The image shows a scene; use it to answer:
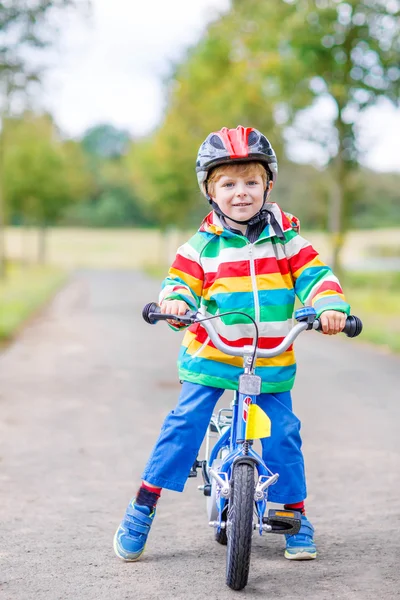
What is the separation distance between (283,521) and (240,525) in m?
0.36

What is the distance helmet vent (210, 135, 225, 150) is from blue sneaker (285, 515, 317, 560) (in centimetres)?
166

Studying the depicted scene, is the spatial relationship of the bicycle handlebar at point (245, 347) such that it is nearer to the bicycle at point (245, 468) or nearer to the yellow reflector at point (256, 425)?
the bicycle at point (245, 468)

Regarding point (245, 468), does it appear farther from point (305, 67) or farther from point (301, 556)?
point (305, 67)

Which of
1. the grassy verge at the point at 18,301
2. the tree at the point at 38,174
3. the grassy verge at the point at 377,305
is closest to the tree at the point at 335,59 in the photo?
the grassy verge at the point at 377,305

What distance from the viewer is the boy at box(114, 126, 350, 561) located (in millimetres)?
3541

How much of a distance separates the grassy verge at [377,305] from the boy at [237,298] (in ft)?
25.4

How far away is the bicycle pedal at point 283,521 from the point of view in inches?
137

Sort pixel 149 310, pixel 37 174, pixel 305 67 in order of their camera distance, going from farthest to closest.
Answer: pixel 37 174, pixel 305 67, pixel 149 310

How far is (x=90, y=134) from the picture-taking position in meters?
119

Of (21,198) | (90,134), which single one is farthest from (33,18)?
(90,134)

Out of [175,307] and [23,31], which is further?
[23,31]

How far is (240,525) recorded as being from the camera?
10.5 feet

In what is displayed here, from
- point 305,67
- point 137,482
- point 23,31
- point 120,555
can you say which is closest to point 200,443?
point 120,555

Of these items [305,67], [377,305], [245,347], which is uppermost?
[305,67]
